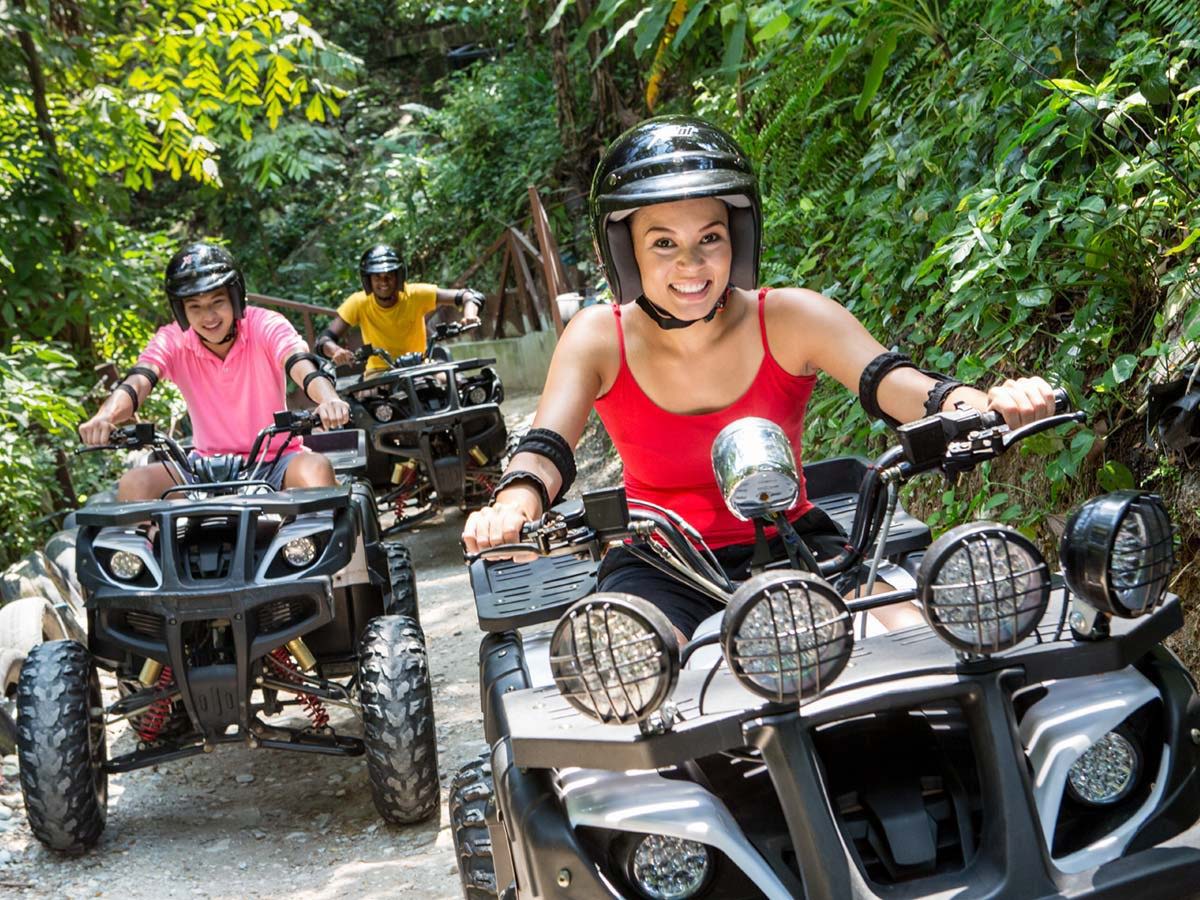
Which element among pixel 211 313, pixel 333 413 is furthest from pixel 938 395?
pixel 211 313

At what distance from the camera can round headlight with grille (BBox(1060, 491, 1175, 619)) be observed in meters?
2.13

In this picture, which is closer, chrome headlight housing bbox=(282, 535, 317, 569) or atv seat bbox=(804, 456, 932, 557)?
atv seat bbox=(804, 456, 932, 557)

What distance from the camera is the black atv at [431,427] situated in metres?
9.05

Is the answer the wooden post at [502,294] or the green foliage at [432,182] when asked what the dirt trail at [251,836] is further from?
the green foliage at [432,182]

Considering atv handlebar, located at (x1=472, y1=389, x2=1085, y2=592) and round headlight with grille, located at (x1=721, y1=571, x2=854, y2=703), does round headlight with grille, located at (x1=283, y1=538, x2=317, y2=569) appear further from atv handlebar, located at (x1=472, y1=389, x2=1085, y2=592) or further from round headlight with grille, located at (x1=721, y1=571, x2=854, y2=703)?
round headlight with grille, located at (x1=721, y1=571, x2=854, y2=703)

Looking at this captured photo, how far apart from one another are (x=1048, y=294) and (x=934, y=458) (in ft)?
7.06

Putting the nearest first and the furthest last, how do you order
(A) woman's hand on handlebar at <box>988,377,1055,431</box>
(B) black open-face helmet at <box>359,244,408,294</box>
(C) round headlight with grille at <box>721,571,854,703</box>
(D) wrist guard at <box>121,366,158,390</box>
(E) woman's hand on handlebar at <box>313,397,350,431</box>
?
1. (C) round headlight with grille at <box>721,571,854,703</box>
2. (A) woman's hand on handlebar at <box>988,377,1055,431</box>
3. (E) woman's hand on handlebar at <box>313,397,350,431</box>
4. (D) wrist guard at <box>121,366,158,390</box>
5. (B) black open-face helmet at <box>359,244,408,294</box>

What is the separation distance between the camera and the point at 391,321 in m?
10.7

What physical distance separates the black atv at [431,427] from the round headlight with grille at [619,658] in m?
6.89

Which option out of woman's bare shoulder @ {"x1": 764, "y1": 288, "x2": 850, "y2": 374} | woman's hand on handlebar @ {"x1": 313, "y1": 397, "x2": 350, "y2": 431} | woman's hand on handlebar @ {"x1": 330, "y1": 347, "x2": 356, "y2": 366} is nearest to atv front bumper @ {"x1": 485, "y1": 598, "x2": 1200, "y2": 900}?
woman's bare shoulder @ {"x1": 764, "y1": 288, "x2": 850, "y2": 374}

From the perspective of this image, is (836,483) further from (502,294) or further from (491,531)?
(502,294)

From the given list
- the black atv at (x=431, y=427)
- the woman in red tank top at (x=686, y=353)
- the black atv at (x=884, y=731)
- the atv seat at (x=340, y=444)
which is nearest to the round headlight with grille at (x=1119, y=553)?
the black atv at (x=884, y=731)

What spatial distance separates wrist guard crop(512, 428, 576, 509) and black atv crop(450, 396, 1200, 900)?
0.58 meters

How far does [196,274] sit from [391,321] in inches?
194
